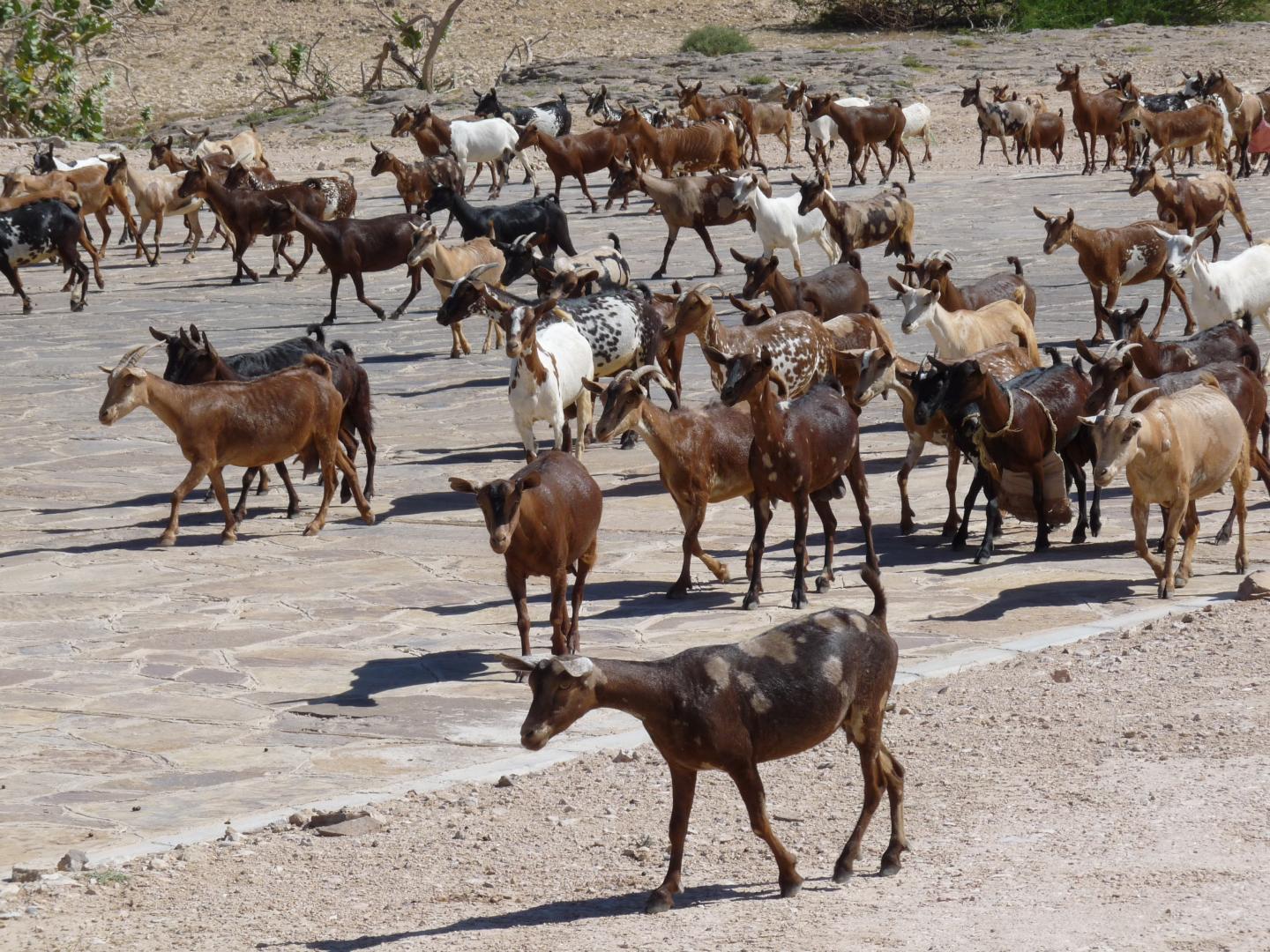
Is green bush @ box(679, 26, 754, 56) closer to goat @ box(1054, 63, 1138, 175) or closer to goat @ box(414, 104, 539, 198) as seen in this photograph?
goat @ box(1054, 63, 1138, 175)

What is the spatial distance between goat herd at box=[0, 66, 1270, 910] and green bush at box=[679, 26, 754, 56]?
27.9 meters

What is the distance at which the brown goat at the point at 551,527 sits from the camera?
28.4ft

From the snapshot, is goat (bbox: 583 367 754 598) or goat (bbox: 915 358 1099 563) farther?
goat (bbox: 915 358 1099 563)

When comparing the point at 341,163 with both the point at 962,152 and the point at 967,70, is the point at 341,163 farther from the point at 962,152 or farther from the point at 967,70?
the point at 967,70

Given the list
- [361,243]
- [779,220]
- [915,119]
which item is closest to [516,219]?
[361,243]

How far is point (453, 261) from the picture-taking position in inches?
805

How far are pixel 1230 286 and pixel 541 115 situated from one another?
20.9 m

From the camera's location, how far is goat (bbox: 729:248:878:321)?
53.3 feet

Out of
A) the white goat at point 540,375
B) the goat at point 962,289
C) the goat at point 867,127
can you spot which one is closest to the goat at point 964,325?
the goat at point 962,289

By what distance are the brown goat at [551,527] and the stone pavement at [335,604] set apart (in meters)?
0.35

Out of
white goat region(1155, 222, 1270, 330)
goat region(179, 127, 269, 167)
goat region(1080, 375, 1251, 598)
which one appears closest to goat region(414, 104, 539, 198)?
goat region(179, 127, 269, 167)

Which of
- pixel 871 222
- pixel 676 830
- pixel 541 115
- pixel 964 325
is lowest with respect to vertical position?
pixel 871 222

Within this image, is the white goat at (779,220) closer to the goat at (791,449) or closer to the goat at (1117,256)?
the goat at (1117,256)

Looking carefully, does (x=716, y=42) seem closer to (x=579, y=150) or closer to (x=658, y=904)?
(x=579, y=150)
